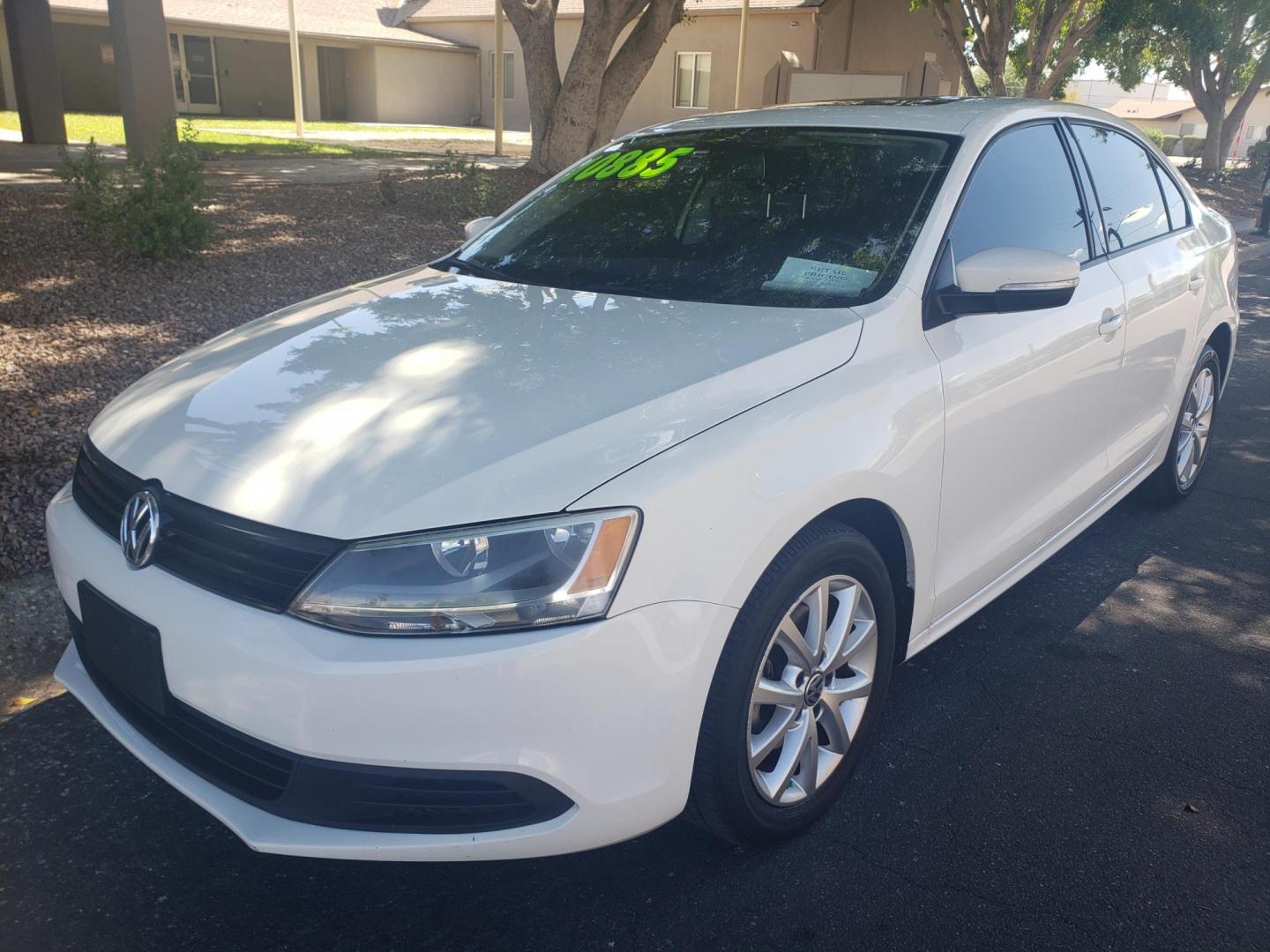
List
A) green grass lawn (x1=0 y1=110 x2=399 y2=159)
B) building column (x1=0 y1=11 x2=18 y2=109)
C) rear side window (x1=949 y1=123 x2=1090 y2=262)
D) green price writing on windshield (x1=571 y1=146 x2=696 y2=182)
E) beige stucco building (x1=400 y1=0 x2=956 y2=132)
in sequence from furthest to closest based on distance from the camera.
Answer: building column (x1=0 y1=11 x2=18 y2=109) < beige stucco building (x1=400 y1=0 x2=956 y2=132) < green grass lawn (x1=0 y1=110 x2=399 y2=159) < green price writing on windshield (x1=571 y1=146 x2=696 y2=182) < rear side window (x1=949 y1=123 x2=1090 y2=262)

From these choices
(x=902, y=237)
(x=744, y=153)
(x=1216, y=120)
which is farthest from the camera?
(x=1216, y=120)

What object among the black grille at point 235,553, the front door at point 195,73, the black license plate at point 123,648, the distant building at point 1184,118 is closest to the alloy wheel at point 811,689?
the black grille at point 235,553

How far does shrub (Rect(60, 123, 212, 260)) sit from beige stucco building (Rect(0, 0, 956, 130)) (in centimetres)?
1420

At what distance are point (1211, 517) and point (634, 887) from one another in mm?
3732

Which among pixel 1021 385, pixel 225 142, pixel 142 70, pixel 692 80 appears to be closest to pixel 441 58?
pixel 692 80

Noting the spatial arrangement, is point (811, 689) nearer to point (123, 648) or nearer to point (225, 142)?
point (123, 648)

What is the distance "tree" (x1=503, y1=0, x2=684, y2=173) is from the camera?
11.6 m

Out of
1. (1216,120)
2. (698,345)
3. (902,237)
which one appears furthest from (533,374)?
(1216,120)

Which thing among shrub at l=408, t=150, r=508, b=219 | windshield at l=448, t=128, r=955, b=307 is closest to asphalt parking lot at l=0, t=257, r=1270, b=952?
windshield at l=448, t=128, r=955, b=307

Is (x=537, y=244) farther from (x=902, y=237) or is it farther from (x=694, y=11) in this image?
(x=694, y=11)

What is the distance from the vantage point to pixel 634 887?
2.56 m

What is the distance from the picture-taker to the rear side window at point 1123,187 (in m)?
4.00

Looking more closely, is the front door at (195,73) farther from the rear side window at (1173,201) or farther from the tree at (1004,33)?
the rear side window at (1173,201)

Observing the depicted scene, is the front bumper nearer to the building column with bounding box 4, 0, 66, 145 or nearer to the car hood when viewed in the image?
the car hood
